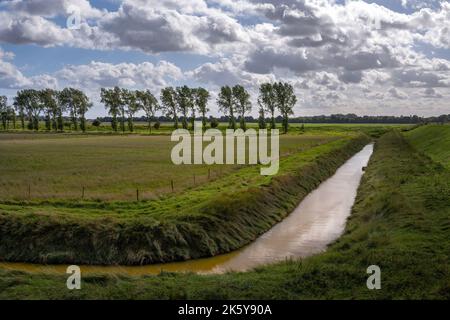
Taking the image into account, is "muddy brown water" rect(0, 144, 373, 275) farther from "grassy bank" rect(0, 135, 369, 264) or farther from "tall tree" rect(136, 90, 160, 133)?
"tall tree" rect(136, 90, 160, 133)


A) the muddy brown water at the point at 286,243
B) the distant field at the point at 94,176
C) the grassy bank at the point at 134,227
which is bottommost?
the muddy brown water at the point at 286,243

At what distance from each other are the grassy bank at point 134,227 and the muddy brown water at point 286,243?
0.56 meters

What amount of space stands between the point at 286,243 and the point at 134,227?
27.3ft

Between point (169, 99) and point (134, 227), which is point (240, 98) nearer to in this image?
point (169, 99)

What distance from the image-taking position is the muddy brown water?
20.9 m

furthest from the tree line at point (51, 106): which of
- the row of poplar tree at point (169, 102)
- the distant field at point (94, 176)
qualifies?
the distant field at point (94, 176)

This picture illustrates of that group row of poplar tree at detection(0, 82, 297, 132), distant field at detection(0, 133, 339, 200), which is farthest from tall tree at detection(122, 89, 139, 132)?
distant field at detection(0, 133, 339, 200)

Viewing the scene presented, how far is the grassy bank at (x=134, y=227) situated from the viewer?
21828mm

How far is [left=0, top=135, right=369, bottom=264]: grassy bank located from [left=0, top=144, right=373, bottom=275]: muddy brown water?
1.85 ft

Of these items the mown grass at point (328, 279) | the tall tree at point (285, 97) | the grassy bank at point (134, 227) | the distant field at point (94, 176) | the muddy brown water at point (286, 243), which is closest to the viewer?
the mown grass at point (328, 279)

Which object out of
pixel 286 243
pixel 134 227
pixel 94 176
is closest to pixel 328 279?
pixel 286 243

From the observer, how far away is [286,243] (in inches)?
983

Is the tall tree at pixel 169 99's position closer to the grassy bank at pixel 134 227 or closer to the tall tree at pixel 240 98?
the tall tree at pixel 240 98
